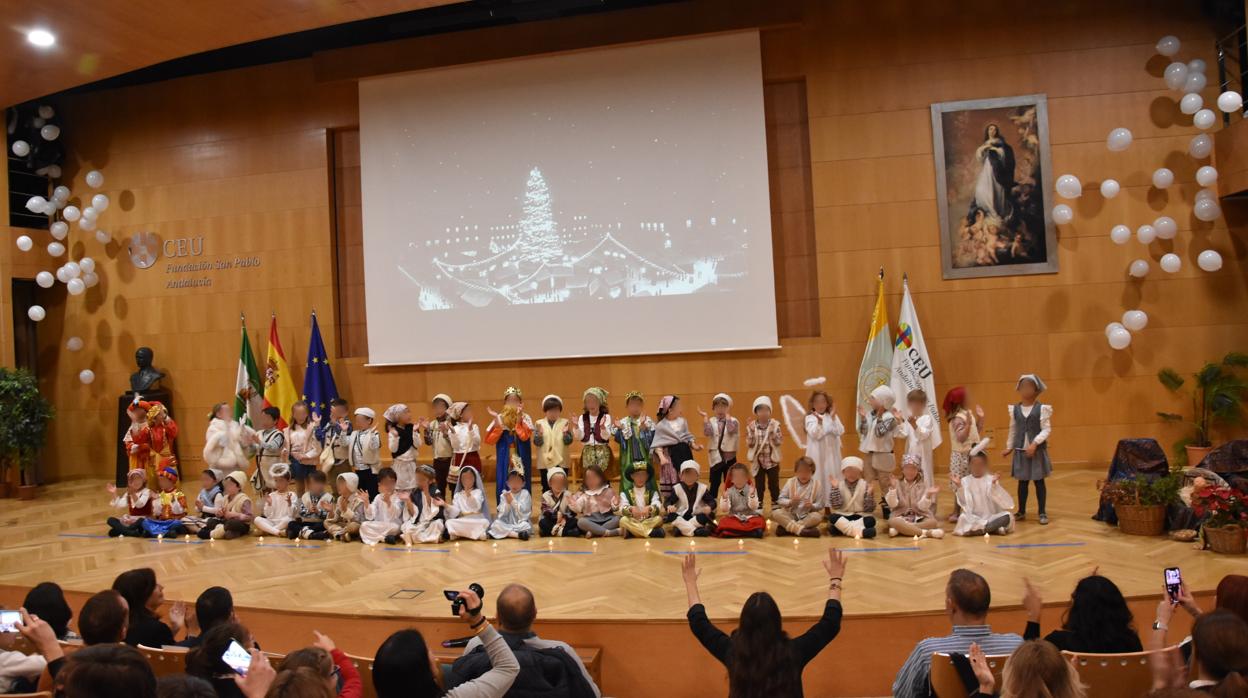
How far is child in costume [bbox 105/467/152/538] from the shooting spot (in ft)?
26.2

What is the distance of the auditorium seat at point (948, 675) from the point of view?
2.80 meters

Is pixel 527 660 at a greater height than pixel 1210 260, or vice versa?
pixel 1210 260

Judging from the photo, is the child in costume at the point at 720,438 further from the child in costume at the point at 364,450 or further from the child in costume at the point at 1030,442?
the child in costume at the point at 364,450

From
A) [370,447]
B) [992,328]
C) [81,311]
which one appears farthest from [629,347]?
[81,311]

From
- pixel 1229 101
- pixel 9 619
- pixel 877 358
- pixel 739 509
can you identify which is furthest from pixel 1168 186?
pixel 9 619

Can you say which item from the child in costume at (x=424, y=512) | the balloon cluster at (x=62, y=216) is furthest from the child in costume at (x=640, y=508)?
the balloon cluster at (x=62, y=216)

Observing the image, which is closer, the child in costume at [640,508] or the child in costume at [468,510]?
the child in costume at [640,508]

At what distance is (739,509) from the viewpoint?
7.13 meters

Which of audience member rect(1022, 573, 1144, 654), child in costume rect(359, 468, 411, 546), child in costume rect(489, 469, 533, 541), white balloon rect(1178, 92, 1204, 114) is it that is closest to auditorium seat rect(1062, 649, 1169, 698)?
audience member rect(1022, 573, 1144, 654)

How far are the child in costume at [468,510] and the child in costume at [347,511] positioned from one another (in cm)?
84

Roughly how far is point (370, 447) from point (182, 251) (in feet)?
17.5

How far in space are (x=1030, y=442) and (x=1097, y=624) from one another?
169 inches

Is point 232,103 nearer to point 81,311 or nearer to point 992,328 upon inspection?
point 81,311

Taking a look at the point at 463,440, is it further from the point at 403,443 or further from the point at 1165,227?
the point at 1165,227
